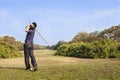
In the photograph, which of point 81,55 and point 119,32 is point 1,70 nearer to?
point 81,55

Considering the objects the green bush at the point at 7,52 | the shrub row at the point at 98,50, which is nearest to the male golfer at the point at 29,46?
the shrub row at the point at 98,50

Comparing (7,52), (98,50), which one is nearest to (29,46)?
(98,50)

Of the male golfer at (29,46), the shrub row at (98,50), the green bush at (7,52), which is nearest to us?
the male golfer at (29,46)

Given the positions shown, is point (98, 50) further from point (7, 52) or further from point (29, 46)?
point (29, 46)

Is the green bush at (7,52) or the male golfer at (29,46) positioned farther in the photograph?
the green bush at (7,52)

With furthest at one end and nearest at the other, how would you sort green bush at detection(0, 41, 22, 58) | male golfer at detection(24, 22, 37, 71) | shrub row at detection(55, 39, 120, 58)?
1. green bush at detection(0, 41, 22, 58)
2. shrub row at detection(55, 39, 120, 58)
3. male golfer at detection(24, 22, 37, 71)

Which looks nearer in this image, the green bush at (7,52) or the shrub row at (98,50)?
the shrub row at (98,50)

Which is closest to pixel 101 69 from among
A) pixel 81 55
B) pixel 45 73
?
pixel 45 73

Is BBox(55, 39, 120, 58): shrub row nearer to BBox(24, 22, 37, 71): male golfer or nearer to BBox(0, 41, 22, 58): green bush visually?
BBox(0, 41, 22, 58): green bush

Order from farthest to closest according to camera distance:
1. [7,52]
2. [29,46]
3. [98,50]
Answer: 1. [7,52]
2. [98,50]
3. [29,46]

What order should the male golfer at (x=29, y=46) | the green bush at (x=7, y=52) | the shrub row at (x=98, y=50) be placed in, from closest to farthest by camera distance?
the male golfer at (x=29, y=46) → the shrub row at (x=98, y=50) → the green bush at (x=7, y=52)

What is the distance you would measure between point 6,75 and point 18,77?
0.77 meters

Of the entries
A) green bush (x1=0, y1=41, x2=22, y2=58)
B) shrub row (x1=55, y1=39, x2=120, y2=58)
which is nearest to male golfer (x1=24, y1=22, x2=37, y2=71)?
shrub row (x1=55, y1=39, x2=120, y2=58)

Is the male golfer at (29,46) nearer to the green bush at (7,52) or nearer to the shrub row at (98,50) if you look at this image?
the shrub row at (98,50)
